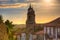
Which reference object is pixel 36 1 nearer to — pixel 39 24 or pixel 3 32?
pixel 39 24

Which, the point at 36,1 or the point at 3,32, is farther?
the point at 36,1

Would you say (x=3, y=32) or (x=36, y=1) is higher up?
(x=36, y=1)

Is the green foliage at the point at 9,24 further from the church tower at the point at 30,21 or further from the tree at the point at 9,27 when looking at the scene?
the church tower at the point at 30,21

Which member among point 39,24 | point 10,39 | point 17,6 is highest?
point 17,6

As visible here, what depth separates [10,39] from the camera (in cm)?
430

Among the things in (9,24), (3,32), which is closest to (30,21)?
(9,24)

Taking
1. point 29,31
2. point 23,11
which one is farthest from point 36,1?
point 29,31

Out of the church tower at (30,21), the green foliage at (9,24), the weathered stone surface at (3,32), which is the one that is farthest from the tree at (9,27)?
the church tower at (30,21)

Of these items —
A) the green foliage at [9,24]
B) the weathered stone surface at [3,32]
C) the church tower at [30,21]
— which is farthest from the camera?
the green foliage at [9,24]

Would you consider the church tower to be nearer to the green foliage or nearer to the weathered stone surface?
the green foliage

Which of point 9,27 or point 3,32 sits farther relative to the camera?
point 9,27

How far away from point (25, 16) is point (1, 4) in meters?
0.56

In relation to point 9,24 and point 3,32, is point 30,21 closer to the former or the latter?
point 9,24

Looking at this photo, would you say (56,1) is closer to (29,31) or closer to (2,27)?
(29,31)
